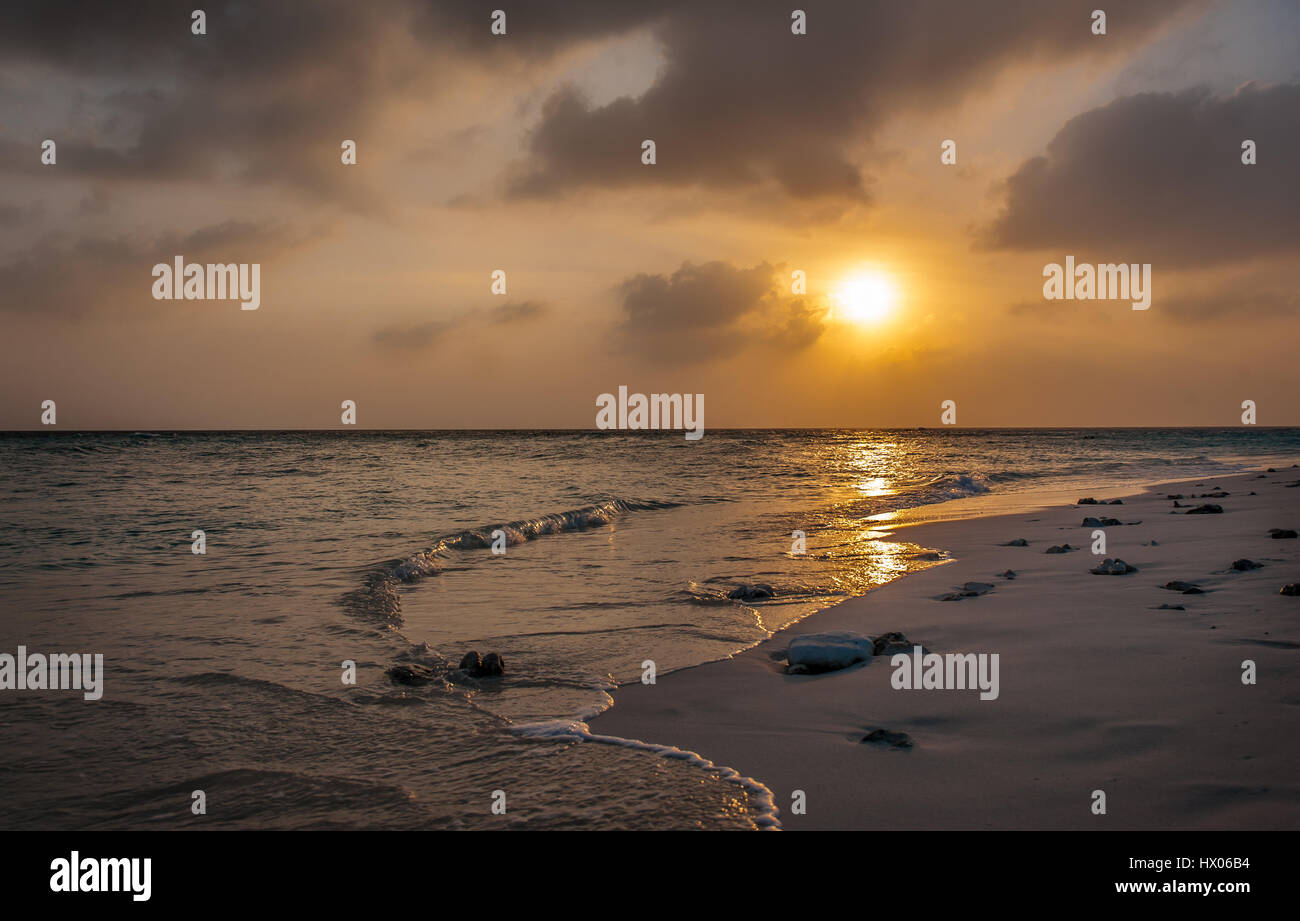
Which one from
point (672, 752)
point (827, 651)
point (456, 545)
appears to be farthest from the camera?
point (456, 545)

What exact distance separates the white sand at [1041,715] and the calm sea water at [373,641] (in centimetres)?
48

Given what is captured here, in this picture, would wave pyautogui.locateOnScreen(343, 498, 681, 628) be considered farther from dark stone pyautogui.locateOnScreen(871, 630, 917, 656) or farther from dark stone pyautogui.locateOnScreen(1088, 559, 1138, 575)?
dark stone pyautogui.locateOnScreen(1088, 559, 1138, 575)

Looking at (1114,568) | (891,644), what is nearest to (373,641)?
(891,644)

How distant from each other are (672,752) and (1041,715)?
7.80 ft

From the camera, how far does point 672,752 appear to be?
4.65 m

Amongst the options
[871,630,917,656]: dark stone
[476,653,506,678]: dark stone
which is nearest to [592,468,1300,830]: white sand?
[871,630,917,656]: dark stone

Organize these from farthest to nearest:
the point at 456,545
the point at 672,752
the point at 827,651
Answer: the point at 456,545
the point at 827,651
the point at 672,752

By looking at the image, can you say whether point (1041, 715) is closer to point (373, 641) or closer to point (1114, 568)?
point (1114, 568)

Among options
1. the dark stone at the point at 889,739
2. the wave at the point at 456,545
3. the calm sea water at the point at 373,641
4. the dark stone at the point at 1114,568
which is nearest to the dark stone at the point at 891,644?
the calm sea water at the point at 373,641

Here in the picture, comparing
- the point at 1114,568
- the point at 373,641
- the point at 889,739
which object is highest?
the point at 1114,568

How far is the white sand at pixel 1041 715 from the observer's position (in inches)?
145

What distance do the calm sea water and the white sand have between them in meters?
0.48

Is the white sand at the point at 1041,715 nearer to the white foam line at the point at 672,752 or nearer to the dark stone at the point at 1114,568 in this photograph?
the white foam line at the point at 672,752
